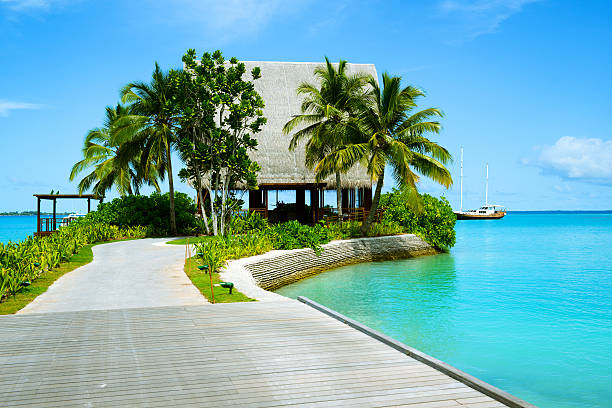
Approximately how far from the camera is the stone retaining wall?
14188 mm

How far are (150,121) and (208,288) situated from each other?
49.6 ft

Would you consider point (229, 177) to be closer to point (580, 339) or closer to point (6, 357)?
point (580, 339)

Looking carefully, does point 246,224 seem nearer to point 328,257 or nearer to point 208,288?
point 328,257

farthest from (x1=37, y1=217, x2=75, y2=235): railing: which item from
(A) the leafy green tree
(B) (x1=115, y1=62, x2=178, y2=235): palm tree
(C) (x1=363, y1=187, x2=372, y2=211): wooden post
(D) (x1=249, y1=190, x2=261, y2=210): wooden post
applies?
(C) (x1=363, y1=187, x2=372, y2=211): wooden post

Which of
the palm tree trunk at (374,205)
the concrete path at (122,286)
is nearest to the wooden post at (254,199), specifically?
the palm tree trunk at (374,205)

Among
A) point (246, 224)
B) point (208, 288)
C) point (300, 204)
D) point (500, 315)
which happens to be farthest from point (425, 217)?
point (208, 288)

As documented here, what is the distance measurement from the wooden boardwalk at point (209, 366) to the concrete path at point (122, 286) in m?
1.22

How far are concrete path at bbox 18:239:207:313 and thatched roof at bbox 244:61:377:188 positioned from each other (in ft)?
31.5

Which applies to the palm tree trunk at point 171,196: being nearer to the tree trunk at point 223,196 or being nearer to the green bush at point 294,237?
the tree trunk at point 223,196

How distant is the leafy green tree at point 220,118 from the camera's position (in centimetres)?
2069

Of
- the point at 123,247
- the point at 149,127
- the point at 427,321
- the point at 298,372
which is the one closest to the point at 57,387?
the point at 298,372

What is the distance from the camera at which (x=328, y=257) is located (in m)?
18.5

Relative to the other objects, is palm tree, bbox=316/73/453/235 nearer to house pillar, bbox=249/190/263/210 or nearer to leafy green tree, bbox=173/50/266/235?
leafy green tree, bbox=173/50/266/235

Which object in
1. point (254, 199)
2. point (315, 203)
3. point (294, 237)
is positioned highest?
point (254, 199)
